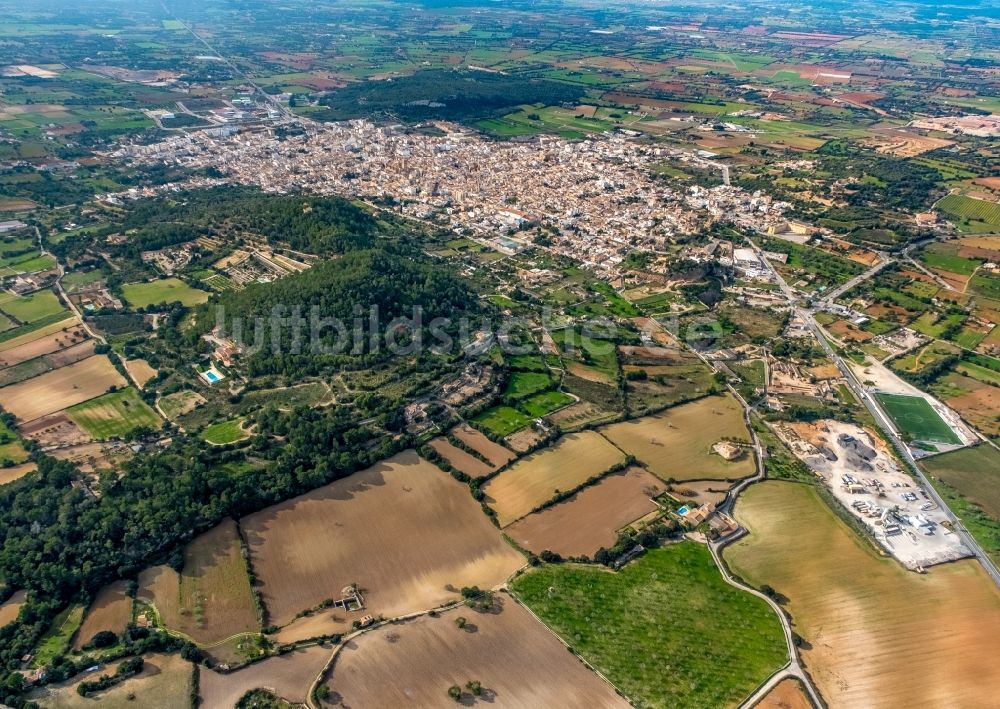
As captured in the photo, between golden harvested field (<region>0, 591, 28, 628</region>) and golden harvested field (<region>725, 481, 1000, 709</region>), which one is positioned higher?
golden harvested field (<region>725, 481, 1000, 709</region>)

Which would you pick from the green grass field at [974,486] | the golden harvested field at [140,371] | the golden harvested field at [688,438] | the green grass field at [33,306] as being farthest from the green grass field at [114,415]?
the green grass field at [974,486]

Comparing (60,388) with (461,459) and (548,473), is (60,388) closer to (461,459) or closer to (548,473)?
(461,459)

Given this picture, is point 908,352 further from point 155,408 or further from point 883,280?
point 155,408

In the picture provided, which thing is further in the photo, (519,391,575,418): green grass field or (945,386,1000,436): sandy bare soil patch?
(519,391,575,418): green grass field

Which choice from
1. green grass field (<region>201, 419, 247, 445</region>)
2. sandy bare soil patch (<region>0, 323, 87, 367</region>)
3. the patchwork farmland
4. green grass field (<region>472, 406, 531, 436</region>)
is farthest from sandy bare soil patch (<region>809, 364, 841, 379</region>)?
sandy bare soil patch (<region>0, 323, 87, 367</region>)

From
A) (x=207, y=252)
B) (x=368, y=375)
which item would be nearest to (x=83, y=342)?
(x=207, y=252)

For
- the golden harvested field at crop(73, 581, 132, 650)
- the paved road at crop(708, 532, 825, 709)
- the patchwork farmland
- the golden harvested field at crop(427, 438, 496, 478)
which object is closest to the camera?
the paved road at crop(708, 532, 825, 709)

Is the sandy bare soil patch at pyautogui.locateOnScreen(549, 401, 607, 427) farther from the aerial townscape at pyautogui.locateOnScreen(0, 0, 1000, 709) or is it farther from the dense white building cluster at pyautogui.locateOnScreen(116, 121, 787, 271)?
the dense white building cluster at pyautogui.locateOnScreen(116, 121, 787, 271)

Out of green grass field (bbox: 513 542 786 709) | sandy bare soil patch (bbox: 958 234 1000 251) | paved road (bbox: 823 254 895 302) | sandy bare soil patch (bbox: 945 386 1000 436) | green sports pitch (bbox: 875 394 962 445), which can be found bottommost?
green grass field (bbox: 513 542 786 709)
